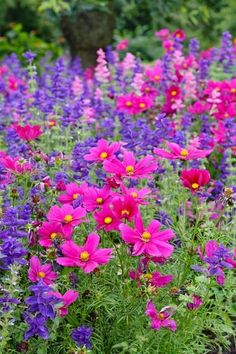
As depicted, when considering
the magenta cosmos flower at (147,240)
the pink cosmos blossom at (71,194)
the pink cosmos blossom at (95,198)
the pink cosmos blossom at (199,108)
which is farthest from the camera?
the pink cosmos blossom at (199,108)

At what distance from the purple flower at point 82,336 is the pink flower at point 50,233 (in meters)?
0.30

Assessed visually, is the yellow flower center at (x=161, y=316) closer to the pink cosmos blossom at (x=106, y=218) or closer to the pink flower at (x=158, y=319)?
the pink flower at (x=158, y=319)

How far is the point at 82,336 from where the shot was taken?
8.45ft

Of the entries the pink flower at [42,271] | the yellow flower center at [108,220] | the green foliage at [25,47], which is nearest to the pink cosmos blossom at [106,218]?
the yellow flower center at [108,220]

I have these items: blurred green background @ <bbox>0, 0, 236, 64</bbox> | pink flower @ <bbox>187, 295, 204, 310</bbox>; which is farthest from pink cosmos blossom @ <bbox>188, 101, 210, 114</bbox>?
blurred green background @ <bbox>0, 0, 236, 64</bbox>

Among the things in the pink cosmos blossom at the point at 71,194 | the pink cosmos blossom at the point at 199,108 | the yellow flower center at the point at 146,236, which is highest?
the yellow flower center at the point at 146,236

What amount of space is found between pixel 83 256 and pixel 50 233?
17 cm

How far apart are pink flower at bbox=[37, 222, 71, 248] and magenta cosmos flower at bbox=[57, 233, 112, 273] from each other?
56 mm

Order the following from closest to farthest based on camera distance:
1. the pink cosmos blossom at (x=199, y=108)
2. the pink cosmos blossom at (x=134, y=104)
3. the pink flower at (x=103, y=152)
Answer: the pink flower at (x=103, y=152), the pink cosmos blossom at (x=134, y=104), the pink cosmos blossom at (x=199, y=108)

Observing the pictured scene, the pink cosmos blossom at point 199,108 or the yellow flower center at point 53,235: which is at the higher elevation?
the yellow flower center at point 53,235

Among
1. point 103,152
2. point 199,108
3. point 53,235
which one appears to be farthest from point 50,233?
point 199,108

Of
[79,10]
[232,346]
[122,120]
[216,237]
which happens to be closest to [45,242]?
[216,237]

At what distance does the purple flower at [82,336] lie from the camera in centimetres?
257

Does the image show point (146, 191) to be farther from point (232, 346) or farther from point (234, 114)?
point (234, 114)
